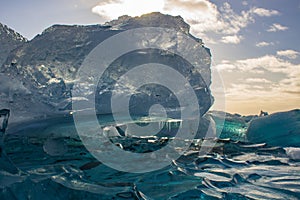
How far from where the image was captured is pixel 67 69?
899cm

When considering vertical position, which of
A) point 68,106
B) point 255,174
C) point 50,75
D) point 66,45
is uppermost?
point 66,45

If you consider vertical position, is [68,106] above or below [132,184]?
above

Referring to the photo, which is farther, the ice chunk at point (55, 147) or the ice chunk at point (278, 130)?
the ice chunk at point (278, 130)

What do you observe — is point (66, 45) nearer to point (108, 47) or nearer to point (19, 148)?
point (108, 47)

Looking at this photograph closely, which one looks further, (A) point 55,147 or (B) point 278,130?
(B) point 278,130

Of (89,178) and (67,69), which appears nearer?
(89,178)

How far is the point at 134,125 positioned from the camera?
786 cm

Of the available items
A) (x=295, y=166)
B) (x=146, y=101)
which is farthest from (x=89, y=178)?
(x=146, y=101)

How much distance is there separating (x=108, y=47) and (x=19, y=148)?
5.03 metres

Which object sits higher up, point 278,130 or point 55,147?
point 278,130


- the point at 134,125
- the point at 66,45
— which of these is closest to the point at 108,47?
the point at 66,45

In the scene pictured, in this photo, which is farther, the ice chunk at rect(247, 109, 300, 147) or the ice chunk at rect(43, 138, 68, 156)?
the ice chunk at rect(247, 109, 300, 147)

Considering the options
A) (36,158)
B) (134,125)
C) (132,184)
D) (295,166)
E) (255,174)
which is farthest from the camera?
(134,125)

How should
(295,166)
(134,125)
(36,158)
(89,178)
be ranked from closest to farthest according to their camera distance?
(89,178) < (36,158) < (295,166) < (134,125)
